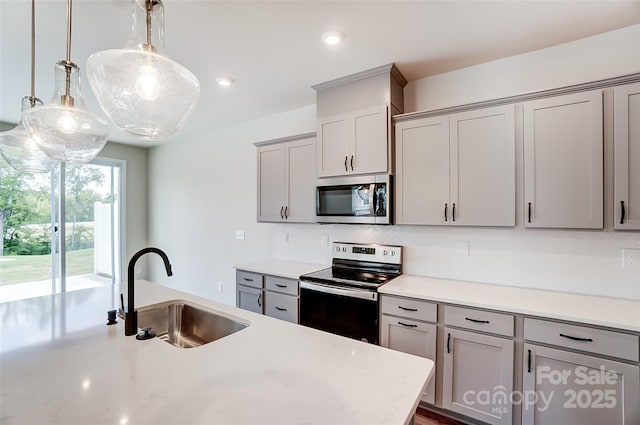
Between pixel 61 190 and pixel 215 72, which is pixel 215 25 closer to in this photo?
pixel 215 72

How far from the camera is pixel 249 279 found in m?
3.00

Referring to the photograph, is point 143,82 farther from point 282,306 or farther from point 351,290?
point 282,306

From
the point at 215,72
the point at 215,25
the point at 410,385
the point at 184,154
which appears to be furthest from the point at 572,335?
the point at 184,154

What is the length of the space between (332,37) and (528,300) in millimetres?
2189

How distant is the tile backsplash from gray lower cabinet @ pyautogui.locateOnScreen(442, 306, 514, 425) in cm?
56

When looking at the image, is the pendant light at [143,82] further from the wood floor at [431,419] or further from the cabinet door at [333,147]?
the wood floor at [431,419]

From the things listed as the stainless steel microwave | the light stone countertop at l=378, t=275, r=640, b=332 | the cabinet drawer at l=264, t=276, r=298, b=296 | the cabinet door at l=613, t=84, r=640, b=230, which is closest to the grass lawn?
the cabinet drawer at l=264, t=276, r=298, b=296

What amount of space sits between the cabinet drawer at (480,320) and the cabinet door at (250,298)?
1755 millimetres

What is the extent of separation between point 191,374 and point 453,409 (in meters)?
1.85

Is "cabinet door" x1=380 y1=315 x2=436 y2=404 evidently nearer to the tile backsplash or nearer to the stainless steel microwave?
the tile backsplash

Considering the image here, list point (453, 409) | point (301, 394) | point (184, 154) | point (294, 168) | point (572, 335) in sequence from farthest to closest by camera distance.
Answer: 1. point (184, 154)
2. point (294, 168)
3. point (453, 409)
4. point (572, 335)
5. point (301, 394)

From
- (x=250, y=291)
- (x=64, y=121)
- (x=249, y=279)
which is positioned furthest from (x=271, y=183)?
(x=64, y=121)

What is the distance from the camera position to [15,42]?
2057mm

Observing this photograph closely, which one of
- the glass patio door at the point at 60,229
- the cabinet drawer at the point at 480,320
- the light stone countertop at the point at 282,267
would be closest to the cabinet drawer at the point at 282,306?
the light stone countertop at the point at 282,267
